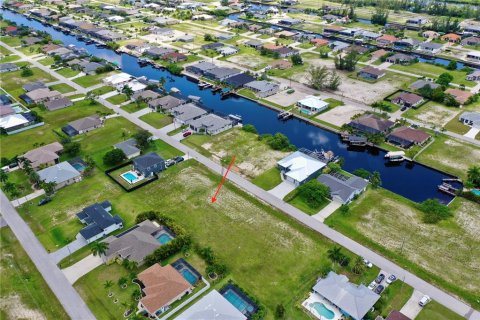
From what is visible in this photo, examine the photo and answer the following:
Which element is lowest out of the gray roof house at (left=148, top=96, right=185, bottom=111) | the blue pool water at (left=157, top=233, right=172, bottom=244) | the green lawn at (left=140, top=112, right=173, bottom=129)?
the blue pool water at (left=157, top=233, right=172, bottom=244)

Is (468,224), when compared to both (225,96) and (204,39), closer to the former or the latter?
(225,96)

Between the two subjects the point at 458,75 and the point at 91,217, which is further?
the point at 458,75

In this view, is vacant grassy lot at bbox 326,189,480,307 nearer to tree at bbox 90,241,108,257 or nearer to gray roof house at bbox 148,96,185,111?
tree at bbox 90,241,108,257

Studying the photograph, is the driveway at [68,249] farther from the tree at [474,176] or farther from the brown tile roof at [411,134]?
the tree at [474,176]

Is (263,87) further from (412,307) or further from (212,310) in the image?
(212,310)

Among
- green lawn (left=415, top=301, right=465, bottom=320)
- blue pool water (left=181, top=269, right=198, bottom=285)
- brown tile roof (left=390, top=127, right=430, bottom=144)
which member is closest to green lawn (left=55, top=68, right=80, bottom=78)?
blue pool water (left=181, top=269, right=198, bottom=285)

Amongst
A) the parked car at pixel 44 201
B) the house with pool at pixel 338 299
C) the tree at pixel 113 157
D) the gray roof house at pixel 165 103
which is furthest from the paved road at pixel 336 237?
the parked car at pixel 44 201

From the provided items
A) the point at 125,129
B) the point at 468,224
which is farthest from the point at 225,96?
the point at 468,224
